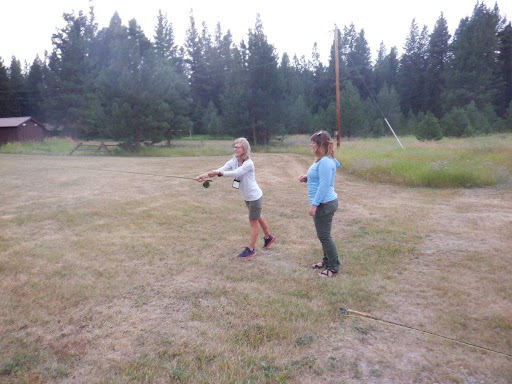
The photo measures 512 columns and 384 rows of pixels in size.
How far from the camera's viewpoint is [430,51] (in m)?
58.6

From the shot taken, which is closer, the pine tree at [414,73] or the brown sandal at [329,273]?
the brown sandal at [329,273]

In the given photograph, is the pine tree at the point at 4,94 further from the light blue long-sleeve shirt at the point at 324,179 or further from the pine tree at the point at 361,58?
the light blue long-sleeve shirt at the point at 324,179

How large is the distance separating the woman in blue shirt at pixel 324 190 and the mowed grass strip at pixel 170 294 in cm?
32

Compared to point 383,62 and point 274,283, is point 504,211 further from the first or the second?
point 383,62

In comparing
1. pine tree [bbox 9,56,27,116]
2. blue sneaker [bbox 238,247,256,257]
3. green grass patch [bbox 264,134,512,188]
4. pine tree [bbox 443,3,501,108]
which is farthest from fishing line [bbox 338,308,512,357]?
pine tree [bbox 9,56,27,116]

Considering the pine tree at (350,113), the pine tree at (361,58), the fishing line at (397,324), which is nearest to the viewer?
the fishing line at (397,324)

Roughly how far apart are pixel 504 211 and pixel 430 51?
59568 mm

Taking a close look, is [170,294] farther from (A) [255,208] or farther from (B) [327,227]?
(B) [327,227]

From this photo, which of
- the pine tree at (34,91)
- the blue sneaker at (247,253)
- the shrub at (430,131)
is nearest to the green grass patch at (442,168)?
the blue sneaker at (247,253)

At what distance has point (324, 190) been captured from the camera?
4.27 metres

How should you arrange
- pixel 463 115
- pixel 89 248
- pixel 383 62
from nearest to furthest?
1. pixel 89 248
2. pixel 463 115
3. pixel 383 62

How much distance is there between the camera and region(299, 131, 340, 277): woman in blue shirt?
14.0 feet

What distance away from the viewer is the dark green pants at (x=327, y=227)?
14.4 feet

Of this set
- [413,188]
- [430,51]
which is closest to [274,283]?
[413,188]
